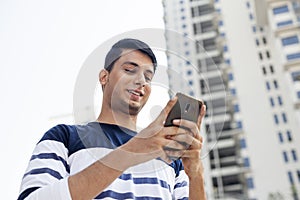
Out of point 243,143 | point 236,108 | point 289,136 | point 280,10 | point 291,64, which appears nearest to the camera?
point 291,64

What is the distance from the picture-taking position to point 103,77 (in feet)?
1.35

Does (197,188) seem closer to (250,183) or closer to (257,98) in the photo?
(250,183)

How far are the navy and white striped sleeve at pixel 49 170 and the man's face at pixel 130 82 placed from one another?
2.6 inches

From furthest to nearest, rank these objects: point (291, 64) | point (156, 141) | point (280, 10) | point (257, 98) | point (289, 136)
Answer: point (257, 98) → point (289, 136) → point (280, 10) → point (291, 64) → point (156, 141)

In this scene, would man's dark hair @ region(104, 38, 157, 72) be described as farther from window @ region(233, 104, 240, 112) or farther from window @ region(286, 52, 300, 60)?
window @ region(233, 104, 240, 112)

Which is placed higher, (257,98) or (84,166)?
(257,98)

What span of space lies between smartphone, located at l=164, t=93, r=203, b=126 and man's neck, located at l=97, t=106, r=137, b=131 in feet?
0.27

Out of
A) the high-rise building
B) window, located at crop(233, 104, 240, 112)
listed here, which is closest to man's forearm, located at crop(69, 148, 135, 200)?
the high-rise building

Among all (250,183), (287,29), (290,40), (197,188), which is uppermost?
(287,29)

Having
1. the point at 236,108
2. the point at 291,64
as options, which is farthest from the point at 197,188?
the point at 236,108

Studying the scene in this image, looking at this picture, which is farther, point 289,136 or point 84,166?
point 289,136

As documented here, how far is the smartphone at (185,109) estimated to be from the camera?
320 millimetres

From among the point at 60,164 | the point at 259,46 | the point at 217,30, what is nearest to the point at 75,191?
the point at 60,164

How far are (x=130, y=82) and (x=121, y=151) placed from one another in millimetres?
79
